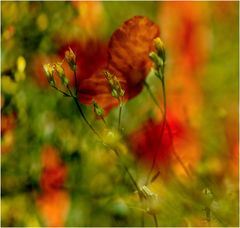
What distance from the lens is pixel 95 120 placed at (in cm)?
72

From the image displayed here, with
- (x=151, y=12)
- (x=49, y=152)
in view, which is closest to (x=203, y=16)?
(x=151, y=12)

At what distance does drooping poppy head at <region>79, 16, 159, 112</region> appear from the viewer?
589 millimetres

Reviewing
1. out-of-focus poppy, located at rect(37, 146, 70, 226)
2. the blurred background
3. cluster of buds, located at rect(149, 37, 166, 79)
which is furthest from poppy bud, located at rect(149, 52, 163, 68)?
out-of-focus poppy, located at rect(37, 146, 70, 226)

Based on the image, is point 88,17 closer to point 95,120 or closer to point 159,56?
point 95,120

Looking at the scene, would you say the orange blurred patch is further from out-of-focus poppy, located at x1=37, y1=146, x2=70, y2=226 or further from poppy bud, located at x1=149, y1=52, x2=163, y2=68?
poppy bud, located at x1=149, y1=52, x2=163, y2=68

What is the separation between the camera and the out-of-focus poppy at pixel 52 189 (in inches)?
31.6

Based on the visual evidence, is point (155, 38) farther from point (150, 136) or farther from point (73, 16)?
point (73, 16)

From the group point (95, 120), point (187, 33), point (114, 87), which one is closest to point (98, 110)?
point (114, 87)

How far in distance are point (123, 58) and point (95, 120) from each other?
0.47ft

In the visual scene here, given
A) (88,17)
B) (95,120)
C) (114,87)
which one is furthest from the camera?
(88,17)

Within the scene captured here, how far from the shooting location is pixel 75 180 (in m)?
0.83

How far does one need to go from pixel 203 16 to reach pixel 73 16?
21cm

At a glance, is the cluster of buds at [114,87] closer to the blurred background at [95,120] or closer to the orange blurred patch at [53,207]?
the blurred background at [95,120]

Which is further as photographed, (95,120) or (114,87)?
(95,120)
